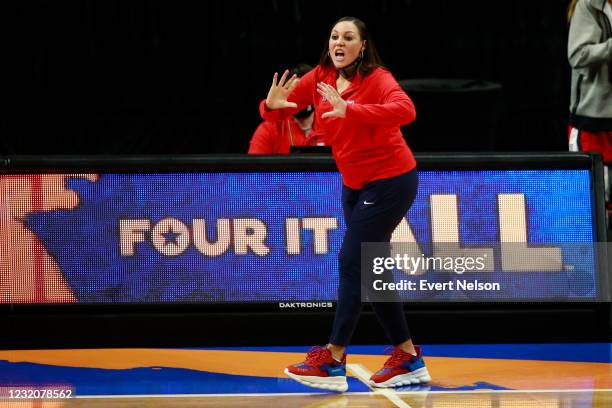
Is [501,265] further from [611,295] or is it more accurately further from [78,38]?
[78,38]

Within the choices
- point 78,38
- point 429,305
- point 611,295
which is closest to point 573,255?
point 611,295

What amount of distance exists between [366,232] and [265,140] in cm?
261

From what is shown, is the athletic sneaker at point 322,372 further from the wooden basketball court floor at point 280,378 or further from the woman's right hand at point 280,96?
the woman's right hand at point 280,96

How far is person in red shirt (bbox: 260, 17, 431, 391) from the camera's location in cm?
536

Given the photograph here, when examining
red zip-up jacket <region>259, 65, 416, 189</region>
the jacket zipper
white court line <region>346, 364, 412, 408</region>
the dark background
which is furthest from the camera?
the dark background

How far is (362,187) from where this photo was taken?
5.45 metres

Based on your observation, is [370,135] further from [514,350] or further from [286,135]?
[286,135]

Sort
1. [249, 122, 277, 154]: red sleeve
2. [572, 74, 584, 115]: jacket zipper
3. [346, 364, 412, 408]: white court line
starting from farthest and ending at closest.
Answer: [249, 122, 277, 154]: red sleeve < [572, 74, 584, 115]: jacket zipper < [346, 364, 412, 408]: white court line

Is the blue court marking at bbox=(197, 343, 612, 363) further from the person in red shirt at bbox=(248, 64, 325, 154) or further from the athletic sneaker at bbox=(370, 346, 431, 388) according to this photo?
the person in red shirt at bbox=(248, 64, 325, 154)

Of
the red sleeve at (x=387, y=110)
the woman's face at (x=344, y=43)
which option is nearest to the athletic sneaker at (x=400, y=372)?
the red sleeve at (x=387, y=110)

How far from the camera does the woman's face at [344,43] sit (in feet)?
17.7

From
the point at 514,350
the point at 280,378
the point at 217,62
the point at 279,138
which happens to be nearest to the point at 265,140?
the point at 279,138

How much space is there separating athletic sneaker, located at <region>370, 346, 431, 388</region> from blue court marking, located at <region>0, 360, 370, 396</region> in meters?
0.10

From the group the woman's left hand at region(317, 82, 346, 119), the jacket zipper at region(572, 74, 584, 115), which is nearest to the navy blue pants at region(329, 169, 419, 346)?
the woman's left hand at region(317, 82, 346, 119)
